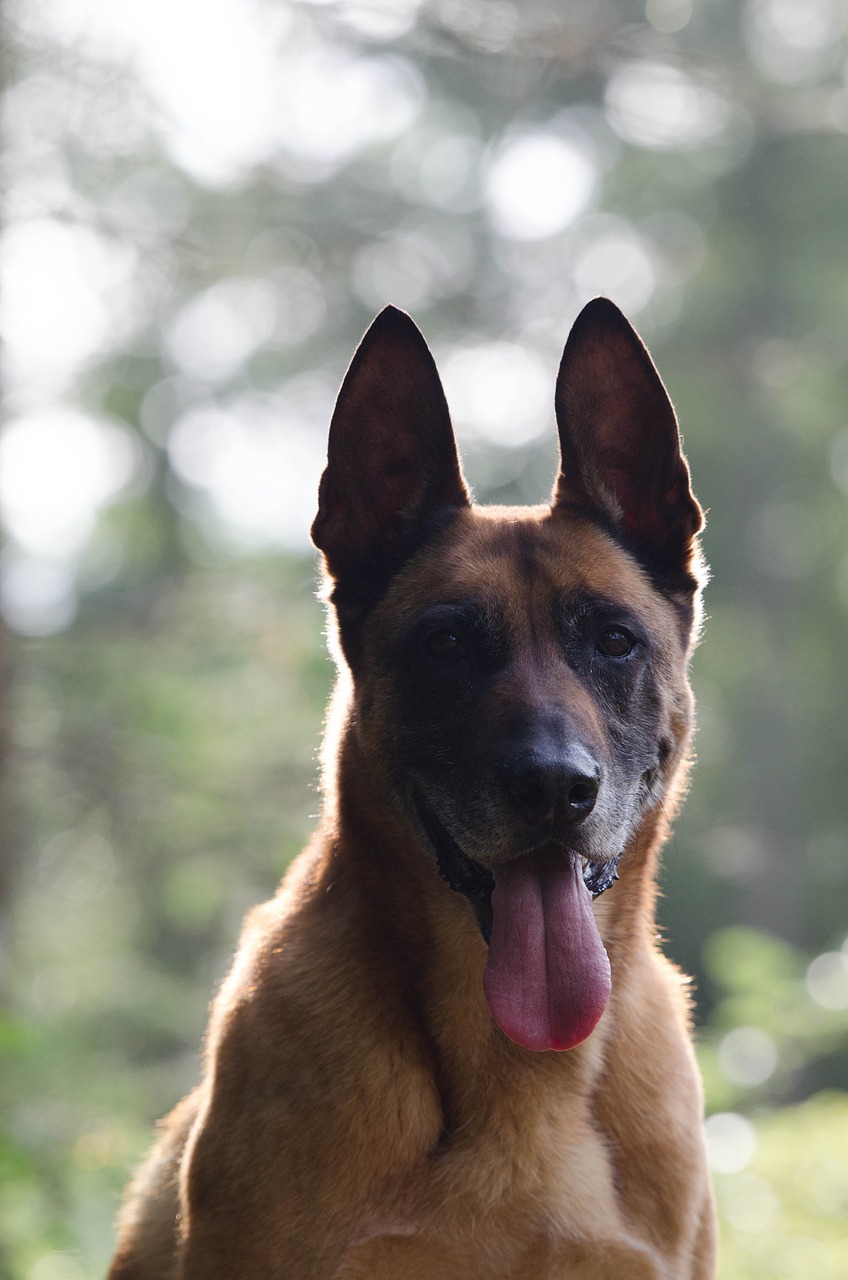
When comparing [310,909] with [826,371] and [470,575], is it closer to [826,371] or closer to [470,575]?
[470,575]

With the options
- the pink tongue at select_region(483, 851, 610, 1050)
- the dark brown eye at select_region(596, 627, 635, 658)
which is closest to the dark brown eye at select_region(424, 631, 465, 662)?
the dark brown eye at select_region(596, 627, 635, 658)

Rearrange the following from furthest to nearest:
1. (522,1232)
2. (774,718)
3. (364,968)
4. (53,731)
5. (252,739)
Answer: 1. (774,718)
2. (252,739)
3. (53,731)
4. (364,968)
5. (522,1232)

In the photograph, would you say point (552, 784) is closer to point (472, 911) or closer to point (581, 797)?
point (581, 797)

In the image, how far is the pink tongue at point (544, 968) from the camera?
293cm

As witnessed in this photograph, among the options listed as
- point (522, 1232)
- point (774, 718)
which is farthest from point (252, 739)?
point (774, 718)

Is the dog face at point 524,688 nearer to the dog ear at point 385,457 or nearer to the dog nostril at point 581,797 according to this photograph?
the dog nostril at point 581,797

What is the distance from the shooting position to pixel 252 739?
31.1 feet

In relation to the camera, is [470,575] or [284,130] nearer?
[470,575]

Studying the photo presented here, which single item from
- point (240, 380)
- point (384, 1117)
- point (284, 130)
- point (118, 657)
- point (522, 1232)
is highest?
point (284, 130)

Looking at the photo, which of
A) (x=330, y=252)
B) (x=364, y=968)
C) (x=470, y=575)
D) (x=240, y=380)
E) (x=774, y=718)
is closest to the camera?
(x=364, y=968)

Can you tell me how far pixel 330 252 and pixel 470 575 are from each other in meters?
8.27

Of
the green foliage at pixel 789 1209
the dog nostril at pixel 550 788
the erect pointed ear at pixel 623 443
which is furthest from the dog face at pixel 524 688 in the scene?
the green foliage at pixel 789 1209

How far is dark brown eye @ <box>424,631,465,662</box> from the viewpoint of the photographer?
3.28 metres

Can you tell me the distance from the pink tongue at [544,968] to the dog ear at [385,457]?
1078 millimetres
